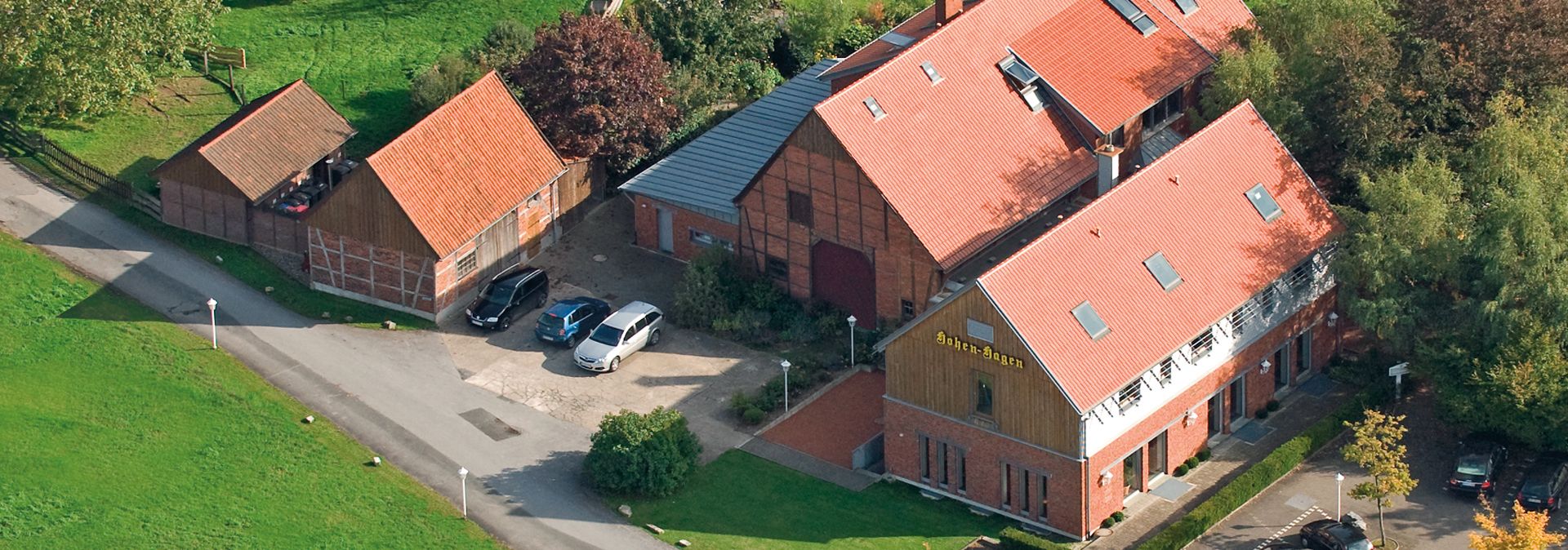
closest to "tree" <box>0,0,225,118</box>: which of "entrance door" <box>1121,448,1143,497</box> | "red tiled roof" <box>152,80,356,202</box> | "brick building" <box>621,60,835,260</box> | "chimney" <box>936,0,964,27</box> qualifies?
"red tiled roof" <box>152,80,356,202</box>

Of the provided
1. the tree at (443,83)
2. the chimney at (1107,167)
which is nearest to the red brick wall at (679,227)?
the tree at (443,83)

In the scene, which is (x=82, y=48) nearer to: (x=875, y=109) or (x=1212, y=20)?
(x=875, y=109)

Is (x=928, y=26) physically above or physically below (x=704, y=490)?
above

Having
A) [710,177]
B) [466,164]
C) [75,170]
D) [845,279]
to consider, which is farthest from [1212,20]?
[75,170]

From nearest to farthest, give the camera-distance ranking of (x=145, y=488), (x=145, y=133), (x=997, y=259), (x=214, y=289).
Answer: (x=145, y=488) < (x=997, y=259) < (x=214, y=289) < (x=145, y=133)

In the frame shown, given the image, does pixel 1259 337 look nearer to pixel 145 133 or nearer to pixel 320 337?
pixel 320 337

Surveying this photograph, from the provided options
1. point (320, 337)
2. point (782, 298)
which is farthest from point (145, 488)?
point (782, 298)

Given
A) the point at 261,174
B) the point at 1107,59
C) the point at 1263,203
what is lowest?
the point at 261,174
